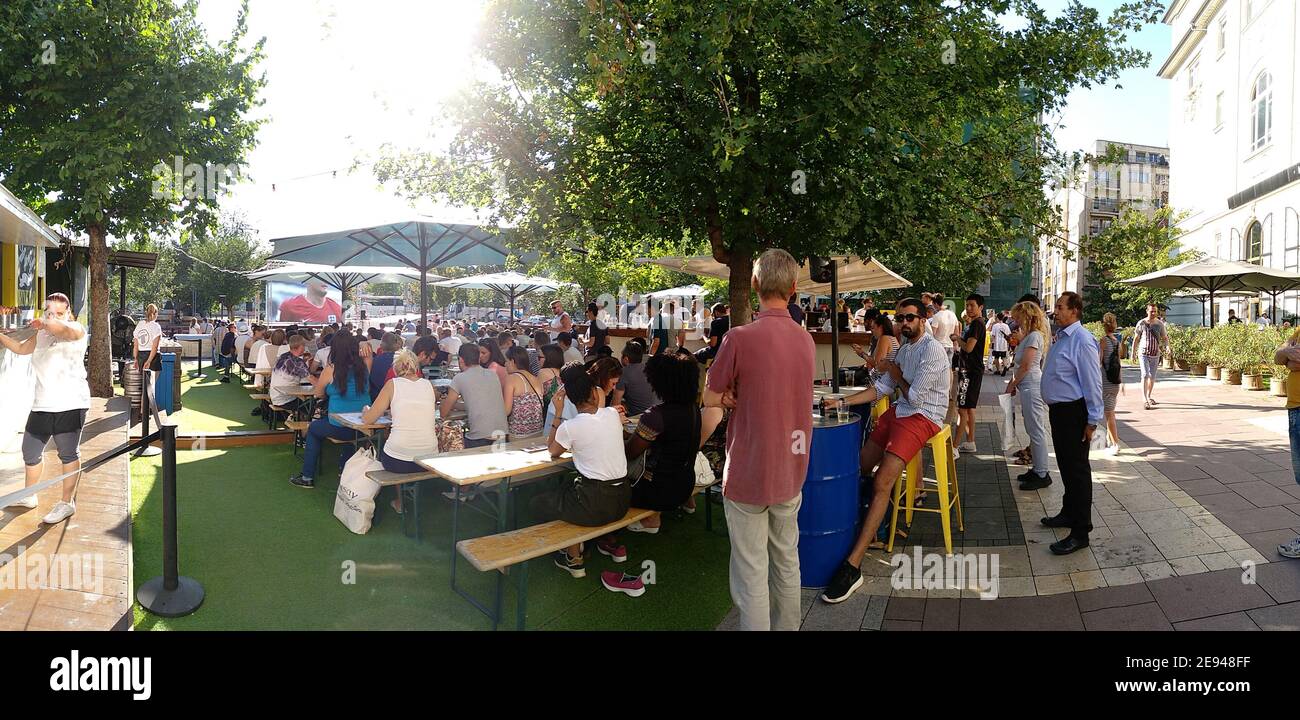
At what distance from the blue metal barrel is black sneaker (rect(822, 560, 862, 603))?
0.09 metres

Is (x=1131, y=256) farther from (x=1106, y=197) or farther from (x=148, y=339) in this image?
(x=1106, y=197)

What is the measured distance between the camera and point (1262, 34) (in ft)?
86.5

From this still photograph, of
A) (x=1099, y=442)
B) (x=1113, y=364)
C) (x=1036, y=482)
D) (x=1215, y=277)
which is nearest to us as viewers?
(x=1036, y=482)

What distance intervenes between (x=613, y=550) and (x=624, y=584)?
0.56 meters

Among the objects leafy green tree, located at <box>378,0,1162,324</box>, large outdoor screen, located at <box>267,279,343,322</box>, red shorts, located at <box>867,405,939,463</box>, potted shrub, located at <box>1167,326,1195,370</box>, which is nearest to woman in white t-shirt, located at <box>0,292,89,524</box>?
leafy green tree, located at <box>378,0,1162,324</box>

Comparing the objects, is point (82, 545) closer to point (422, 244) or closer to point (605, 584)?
point (605, 584)

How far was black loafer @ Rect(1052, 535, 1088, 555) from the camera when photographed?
5.25m

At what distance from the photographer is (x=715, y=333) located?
11.3 m

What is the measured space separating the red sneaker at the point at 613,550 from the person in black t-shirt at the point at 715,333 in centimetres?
486

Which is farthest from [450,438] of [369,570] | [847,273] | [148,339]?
[148,339]

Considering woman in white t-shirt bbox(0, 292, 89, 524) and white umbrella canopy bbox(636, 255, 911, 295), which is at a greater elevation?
white umbrella canopy bbox(636, 255, 911, 295)

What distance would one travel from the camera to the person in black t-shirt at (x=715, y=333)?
419 inches

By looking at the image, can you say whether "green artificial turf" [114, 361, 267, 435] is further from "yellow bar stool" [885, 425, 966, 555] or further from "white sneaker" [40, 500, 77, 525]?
"yellow bar stool" [885, 425, 966, 555]
